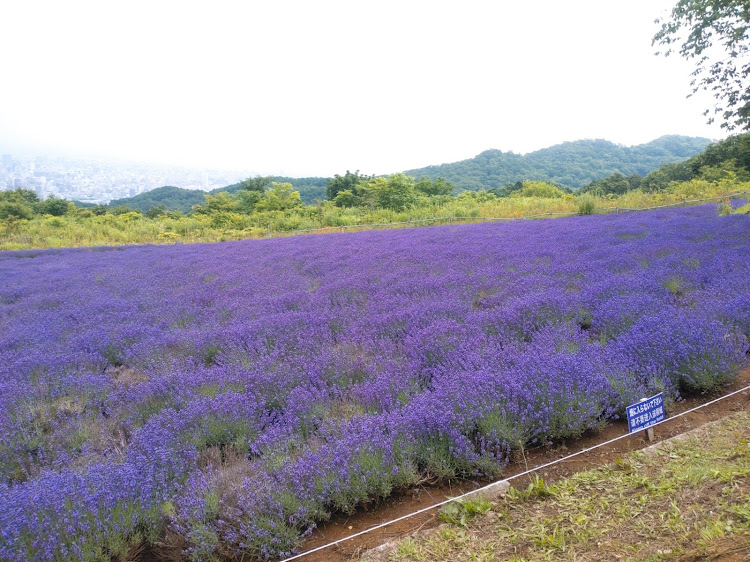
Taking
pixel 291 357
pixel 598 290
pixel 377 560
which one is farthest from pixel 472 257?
pixel 377 560

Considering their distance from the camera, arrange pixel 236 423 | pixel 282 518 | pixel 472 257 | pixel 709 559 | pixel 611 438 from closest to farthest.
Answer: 1. pixel 709 559
2. pixel 282 518
3. pixel 611 438
4. pixel 236 423
5. pixel 472 257

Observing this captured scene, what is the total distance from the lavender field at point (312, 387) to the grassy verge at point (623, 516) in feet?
1.03

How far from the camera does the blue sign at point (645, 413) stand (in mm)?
Result: 2291

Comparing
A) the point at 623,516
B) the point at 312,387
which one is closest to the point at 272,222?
the point at 312,387

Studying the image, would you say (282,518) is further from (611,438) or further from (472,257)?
(472,257)

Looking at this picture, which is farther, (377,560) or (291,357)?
(291,357)

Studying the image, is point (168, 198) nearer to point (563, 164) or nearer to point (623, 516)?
point (563, 164)

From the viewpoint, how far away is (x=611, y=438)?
2.59 metres

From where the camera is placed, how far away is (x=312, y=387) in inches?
120

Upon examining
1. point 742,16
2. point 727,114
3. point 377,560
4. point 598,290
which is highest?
point 742,16

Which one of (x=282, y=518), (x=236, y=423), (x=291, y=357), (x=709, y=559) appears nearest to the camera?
(x=709, y=559)

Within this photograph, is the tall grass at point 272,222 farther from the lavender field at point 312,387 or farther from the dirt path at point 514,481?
the dirt path at point 514,481

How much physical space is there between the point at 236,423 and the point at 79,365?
2.26 metres

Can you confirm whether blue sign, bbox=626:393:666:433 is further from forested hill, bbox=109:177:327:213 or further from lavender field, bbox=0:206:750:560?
forested hill, bbox=109:177:327:213
